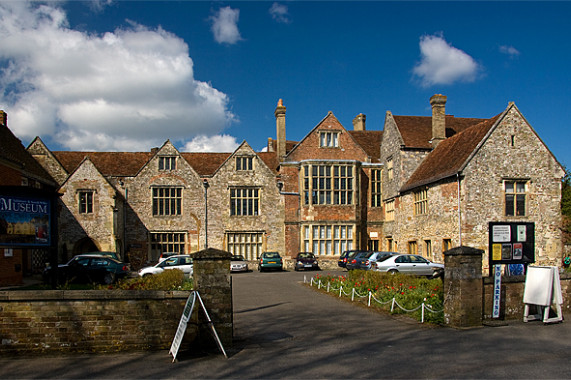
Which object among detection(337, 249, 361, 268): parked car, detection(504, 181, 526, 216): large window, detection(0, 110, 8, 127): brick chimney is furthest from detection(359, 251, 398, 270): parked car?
detection(0, 110, 8, 127): brick chimney

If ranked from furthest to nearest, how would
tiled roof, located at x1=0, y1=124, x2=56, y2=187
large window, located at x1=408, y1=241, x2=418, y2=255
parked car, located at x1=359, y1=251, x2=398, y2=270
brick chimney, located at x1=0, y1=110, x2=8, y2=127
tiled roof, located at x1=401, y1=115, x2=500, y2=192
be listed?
1. brick chimney, located at x1=0, y1=110, x2=8, y2=127
2. large window, located at x1=408, y1=241, x2=418, y2=255
3. tiled roof, located at x1=0, y1=124, x2=56, y2=187
4. tiled roof, located at x1=401, y1=115, x2=500, y2=192
5. parked car, located at x1=359, y1=251, x2=398, y2=270

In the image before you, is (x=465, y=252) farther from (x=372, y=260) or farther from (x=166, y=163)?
(x=166, y=163)

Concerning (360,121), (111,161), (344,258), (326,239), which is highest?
(360,121)

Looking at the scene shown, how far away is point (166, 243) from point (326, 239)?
447 inches

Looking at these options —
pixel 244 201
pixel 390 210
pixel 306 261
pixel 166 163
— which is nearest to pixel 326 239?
pixel 306 261

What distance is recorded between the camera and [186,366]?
888 cm

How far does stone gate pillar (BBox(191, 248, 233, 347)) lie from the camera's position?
9953mm

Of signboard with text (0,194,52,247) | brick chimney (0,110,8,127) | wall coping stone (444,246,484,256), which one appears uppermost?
brick chimney (0,110,8,127)

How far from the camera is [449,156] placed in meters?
29.9

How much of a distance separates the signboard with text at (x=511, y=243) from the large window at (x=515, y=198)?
1507cm

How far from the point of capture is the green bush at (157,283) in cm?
1372

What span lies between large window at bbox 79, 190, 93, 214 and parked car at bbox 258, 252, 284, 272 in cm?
1180

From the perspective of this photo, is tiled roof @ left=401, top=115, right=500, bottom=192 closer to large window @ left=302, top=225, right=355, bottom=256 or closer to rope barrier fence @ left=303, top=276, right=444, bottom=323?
large window @ left=302, top=225, right=355, bottom=256

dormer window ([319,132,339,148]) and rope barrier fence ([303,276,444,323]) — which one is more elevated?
dormer window ([319,132,339,148])
